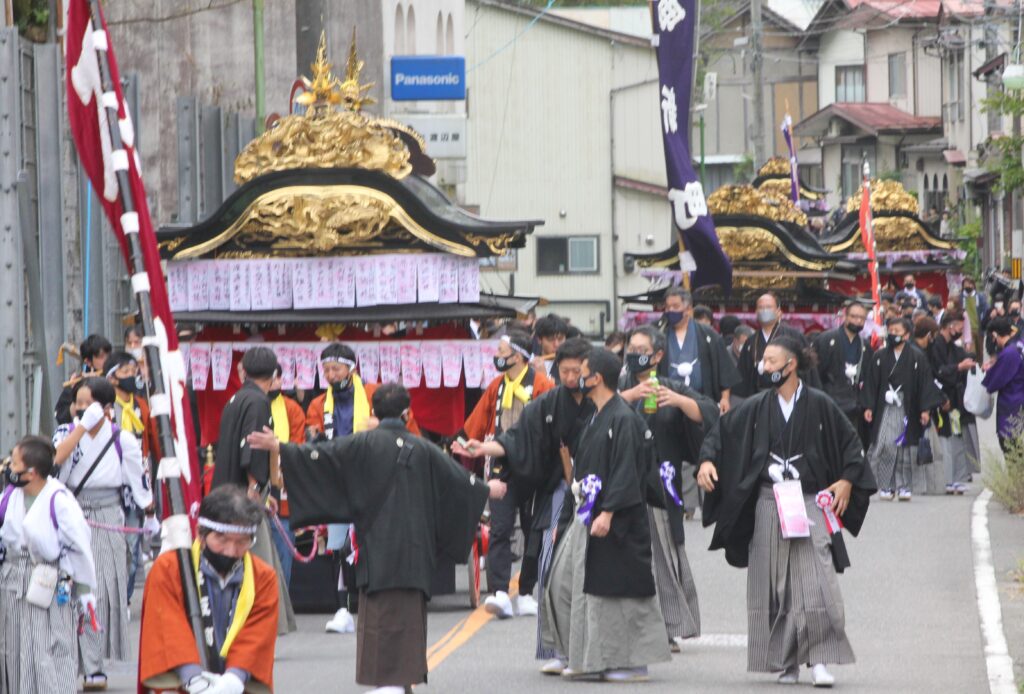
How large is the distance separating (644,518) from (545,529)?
50.9 inches

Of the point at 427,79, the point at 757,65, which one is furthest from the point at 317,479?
the point at 757,65

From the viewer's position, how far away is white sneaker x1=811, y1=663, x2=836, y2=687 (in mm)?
10281

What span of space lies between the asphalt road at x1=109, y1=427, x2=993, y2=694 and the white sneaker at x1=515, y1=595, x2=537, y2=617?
6.5 inches

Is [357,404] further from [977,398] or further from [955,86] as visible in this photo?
[955,86]

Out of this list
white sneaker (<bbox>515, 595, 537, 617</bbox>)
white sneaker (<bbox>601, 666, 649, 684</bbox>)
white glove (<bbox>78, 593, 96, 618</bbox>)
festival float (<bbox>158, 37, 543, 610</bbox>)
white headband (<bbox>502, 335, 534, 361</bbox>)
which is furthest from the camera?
festival float (<bbox>158, 37, 543, 610</bbox>)

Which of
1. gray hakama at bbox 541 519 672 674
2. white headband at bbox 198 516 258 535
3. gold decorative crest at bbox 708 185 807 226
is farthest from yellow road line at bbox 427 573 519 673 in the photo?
gold decorative crest at bbox 708 185 807 226

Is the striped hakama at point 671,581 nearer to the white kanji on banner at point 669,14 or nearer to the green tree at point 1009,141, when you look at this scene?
the white kanji on banner at point 669,14

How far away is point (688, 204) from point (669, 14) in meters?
1.70

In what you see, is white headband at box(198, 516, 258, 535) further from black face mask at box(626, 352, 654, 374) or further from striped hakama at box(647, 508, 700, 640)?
black face mask at box(626, 352, 654, 374)

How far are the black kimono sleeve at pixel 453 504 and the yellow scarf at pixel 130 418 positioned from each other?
389 cm

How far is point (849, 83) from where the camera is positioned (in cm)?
6919

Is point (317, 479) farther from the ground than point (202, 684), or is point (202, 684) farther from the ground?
point (317, 479)

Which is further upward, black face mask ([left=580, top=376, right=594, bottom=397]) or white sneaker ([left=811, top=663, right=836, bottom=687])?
black face mask ([left=580, top=376, right=594, bottom=397])

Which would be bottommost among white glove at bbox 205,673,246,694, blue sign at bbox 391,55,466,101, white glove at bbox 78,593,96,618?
white glove at bbox 78,593,96,618
